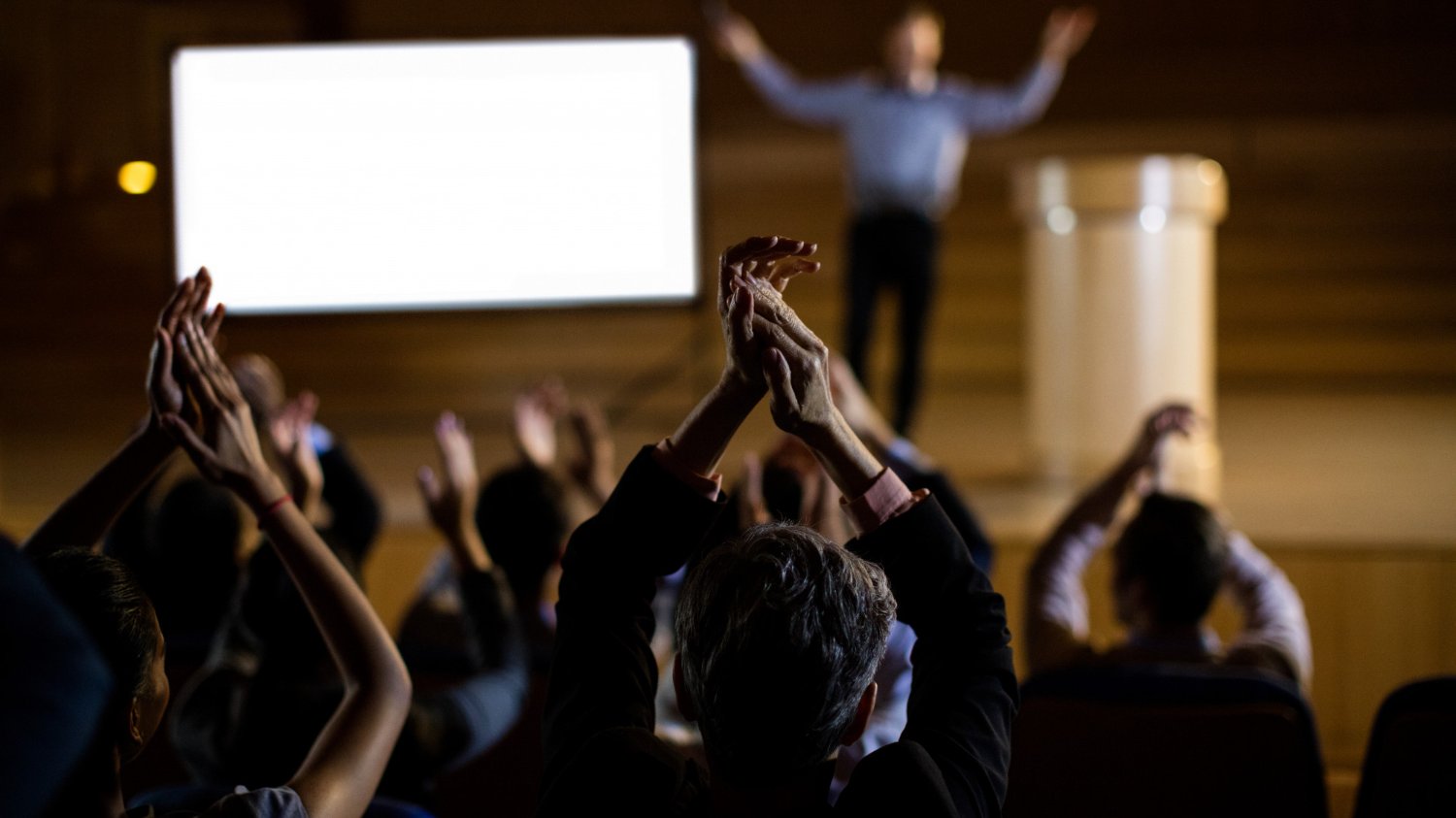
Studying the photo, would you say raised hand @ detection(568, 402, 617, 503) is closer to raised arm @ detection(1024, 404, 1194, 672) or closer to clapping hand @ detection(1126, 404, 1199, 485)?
raised arm @ detection(1024, 404, 1194, 672)

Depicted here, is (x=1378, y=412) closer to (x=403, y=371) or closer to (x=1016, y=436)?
(x=1016, y=436)

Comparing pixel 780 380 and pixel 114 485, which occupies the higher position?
pixel 780 380

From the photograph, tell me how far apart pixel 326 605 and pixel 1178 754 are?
91 centimetres

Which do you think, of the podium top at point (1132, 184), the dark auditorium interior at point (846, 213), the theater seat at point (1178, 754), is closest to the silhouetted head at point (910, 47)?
the podium top at point (1132, 184)

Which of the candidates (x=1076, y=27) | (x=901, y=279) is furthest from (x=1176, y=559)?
(x=1076, y=27)

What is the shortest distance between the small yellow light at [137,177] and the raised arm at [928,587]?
212 inches

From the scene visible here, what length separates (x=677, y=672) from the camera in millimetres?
979

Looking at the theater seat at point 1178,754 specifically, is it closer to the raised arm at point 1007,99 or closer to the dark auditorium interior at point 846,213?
the raised arm at point 1007,99

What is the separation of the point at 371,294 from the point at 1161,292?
2.15 metres

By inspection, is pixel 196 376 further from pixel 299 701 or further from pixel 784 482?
pixel 784 482

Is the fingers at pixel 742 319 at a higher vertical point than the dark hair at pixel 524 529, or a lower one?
higher

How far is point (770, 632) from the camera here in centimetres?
89

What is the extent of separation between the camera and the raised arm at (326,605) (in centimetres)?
107

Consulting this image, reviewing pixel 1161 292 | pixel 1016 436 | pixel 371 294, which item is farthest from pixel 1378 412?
pixel 371 294
